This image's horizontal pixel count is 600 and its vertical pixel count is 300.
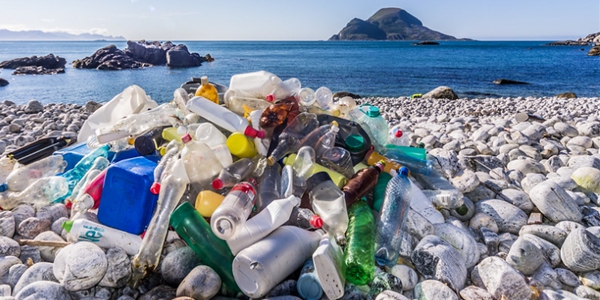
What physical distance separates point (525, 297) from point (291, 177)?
145 centimetres

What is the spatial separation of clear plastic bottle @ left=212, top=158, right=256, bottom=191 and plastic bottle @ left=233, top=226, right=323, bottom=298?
50 centimetres

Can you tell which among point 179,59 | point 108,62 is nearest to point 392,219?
point 108,62

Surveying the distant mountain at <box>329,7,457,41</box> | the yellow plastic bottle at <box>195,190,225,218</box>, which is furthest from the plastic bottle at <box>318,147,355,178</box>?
the distant mountain at <box>329,7,457,41</box>

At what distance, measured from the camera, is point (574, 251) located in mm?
2104

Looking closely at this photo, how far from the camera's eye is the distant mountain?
151 metres

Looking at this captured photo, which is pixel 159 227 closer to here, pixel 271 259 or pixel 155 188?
pixel 155 188

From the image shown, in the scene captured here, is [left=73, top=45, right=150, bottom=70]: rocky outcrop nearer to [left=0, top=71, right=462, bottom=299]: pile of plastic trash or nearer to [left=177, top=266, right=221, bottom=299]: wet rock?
[left=0, top=71, right=462, bottom=299]: pile of plastic trash

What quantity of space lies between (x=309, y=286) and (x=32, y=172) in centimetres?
273

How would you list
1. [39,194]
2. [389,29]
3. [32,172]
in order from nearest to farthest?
[39,194], [32,172], [389,29]

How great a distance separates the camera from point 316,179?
2.49m

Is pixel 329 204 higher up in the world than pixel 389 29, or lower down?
lower down

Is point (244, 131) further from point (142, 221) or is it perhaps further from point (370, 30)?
point (370, 30)

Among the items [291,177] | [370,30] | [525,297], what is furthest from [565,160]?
[370,30]

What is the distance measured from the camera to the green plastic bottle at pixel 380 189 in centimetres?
256
